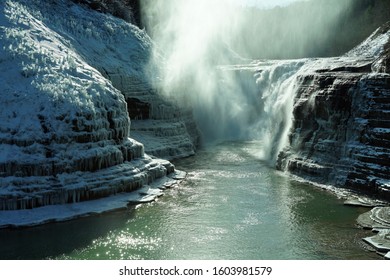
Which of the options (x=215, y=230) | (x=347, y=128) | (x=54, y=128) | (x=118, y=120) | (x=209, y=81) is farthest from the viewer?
(x=209, y=81)

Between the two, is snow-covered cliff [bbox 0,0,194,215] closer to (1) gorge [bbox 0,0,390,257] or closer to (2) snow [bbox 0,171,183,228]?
(1) gorge [bbox 0,0,390,257]

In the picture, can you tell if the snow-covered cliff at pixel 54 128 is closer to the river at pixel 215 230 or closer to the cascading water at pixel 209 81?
the river at pixel 215 230

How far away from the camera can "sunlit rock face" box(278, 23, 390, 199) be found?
29156 mm

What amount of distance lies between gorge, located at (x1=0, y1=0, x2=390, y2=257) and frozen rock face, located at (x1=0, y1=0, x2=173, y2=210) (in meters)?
0.06

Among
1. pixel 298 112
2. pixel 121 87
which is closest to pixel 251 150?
pixel 298 112

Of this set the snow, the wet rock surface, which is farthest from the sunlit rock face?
the snow

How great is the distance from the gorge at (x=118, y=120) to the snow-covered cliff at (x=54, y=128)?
0.22 feet

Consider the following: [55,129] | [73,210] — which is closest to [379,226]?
[73,210]

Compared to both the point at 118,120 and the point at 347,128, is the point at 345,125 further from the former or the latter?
the point at 118,120

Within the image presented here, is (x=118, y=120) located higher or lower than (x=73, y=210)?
higher

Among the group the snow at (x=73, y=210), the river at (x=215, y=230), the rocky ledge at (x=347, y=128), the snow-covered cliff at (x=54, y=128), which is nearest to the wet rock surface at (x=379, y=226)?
the rocky ledge at (x=347, y=128)

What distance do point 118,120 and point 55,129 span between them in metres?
4.76

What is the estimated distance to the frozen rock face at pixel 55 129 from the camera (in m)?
25.9

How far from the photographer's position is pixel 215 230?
23.8 metres
